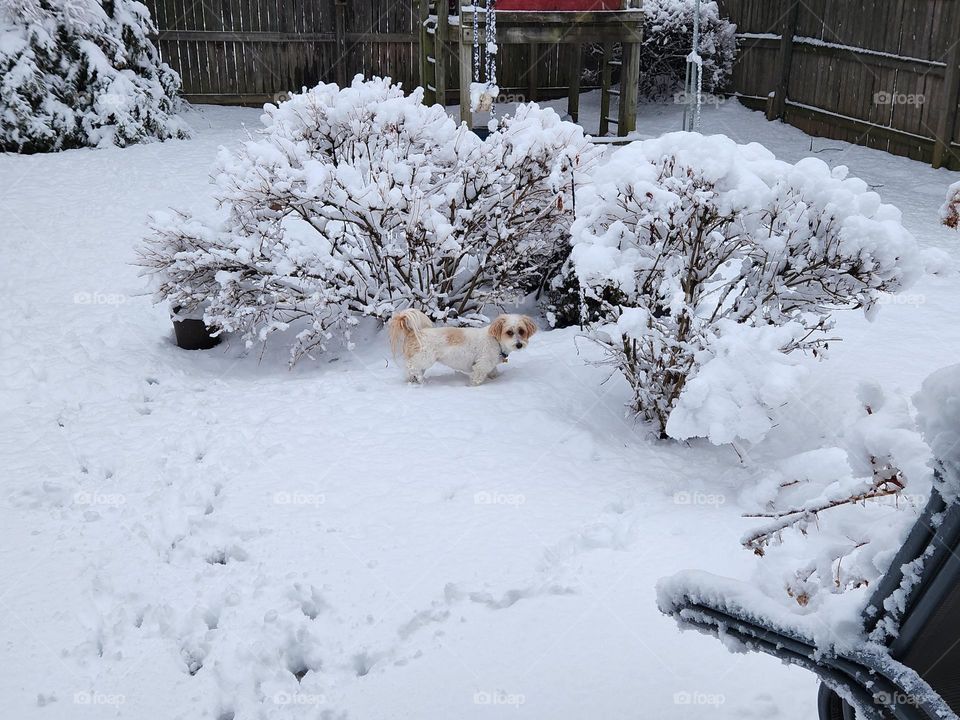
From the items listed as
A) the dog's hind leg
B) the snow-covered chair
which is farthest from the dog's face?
the snow-covered chair

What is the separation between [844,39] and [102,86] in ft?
36.1

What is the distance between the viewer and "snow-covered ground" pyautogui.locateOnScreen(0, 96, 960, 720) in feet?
11.1

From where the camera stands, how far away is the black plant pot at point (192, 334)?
24.1 ft

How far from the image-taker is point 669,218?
4.87 metres

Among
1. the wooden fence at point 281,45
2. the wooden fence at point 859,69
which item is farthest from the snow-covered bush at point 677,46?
the wooden fence at point 281,45

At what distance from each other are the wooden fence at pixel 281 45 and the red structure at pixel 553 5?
540 centimetres

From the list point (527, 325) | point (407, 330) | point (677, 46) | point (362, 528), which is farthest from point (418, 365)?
point (677, 46)

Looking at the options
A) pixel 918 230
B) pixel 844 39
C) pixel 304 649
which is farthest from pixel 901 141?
pixel 304 649

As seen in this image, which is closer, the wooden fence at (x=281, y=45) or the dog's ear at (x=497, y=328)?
the dog's ear at (x=497, y=328)

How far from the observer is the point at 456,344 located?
6.11m

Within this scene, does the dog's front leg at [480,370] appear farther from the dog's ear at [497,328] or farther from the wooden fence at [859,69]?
the wooden fence at [859,69]

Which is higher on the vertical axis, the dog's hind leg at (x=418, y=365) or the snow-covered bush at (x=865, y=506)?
the snow-covered bush at (x=865, y=506)

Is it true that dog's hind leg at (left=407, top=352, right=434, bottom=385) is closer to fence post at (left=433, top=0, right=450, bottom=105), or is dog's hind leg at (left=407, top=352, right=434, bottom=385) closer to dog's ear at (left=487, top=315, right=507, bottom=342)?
dog's ear at (left=487, top=315, right=507, bottom=342)

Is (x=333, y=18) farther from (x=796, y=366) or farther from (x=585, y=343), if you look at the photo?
(x=796, y=366)
